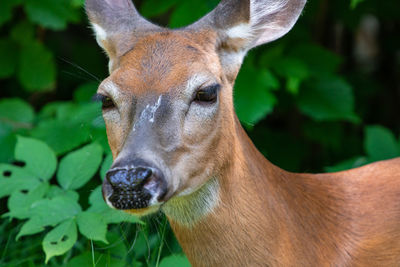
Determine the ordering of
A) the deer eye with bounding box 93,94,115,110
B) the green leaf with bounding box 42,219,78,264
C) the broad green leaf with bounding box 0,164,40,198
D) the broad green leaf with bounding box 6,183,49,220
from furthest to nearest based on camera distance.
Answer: the broad green leaf with bounding box 0,164,40,198 < the broad green leaf with bounding box 6,183,49,220 < the green leaf with bounding box 42,219,78,264 < the deer eye with bounding box 93,94,115,110

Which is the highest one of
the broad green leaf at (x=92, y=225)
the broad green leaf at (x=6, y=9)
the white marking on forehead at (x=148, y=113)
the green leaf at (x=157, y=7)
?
the white marking on forehead at (x=148, y=113)

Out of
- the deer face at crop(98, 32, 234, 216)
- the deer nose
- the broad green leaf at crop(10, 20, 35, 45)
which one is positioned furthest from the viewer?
the broad green leaf at crop(10, 20, 35, 45)

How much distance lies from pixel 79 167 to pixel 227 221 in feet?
3.88

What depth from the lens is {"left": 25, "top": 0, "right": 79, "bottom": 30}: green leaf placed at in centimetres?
525

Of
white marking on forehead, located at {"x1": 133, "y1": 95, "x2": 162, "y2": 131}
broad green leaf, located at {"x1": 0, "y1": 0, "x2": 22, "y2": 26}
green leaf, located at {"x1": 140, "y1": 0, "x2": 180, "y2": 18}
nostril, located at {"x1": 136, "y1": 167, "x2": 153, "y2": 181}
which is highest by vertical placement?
white marking on forehead, located at {"x1": 133, "y1": 95, "x2": 162, "y2": 131}

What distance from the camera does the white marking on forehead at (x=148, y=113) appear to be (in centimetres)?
292

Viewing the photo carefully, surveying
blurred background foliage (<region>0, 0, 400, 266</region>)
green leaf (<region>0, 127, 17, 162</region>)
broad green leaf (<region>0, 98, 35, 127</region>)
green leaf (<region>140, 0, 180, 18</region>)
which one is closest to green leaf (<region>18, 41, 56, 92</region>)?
blurred background foliage (<region>0, 0, 400, 266</region>)

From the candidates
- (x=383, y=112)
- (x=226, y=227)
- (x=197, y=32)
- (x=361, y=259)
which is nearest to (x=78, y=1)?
(x=197, y=32)

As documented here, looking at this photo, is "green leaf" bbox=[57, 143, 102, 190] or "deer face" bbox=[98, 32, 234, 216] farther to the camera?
"green leaf" bbox=[57, 143, 102, 190]

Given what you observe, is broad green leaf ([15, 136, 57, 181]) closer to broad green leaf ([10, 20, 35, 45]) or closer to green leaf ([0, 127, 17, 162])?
green leaf ([0, 127, 17, 162])

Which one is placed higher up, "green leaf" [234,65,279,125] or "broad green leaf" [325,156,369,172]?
"green leaf" [234,65,279,125]

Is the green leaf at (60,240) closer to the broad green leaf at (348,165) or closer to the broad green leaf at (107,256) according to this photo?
the broad green leaf at (107,256)

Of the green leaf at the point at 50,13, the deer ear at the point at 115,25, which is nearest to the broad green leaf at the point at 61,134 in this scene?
the green leaf at the point at 50,13

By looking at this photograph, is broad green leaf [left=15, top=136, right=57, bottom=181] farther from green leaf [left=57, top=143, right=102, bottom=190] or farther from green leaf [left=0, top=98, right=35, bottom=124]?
green leaf [left=0, top=98, right=35, bottom=124]
